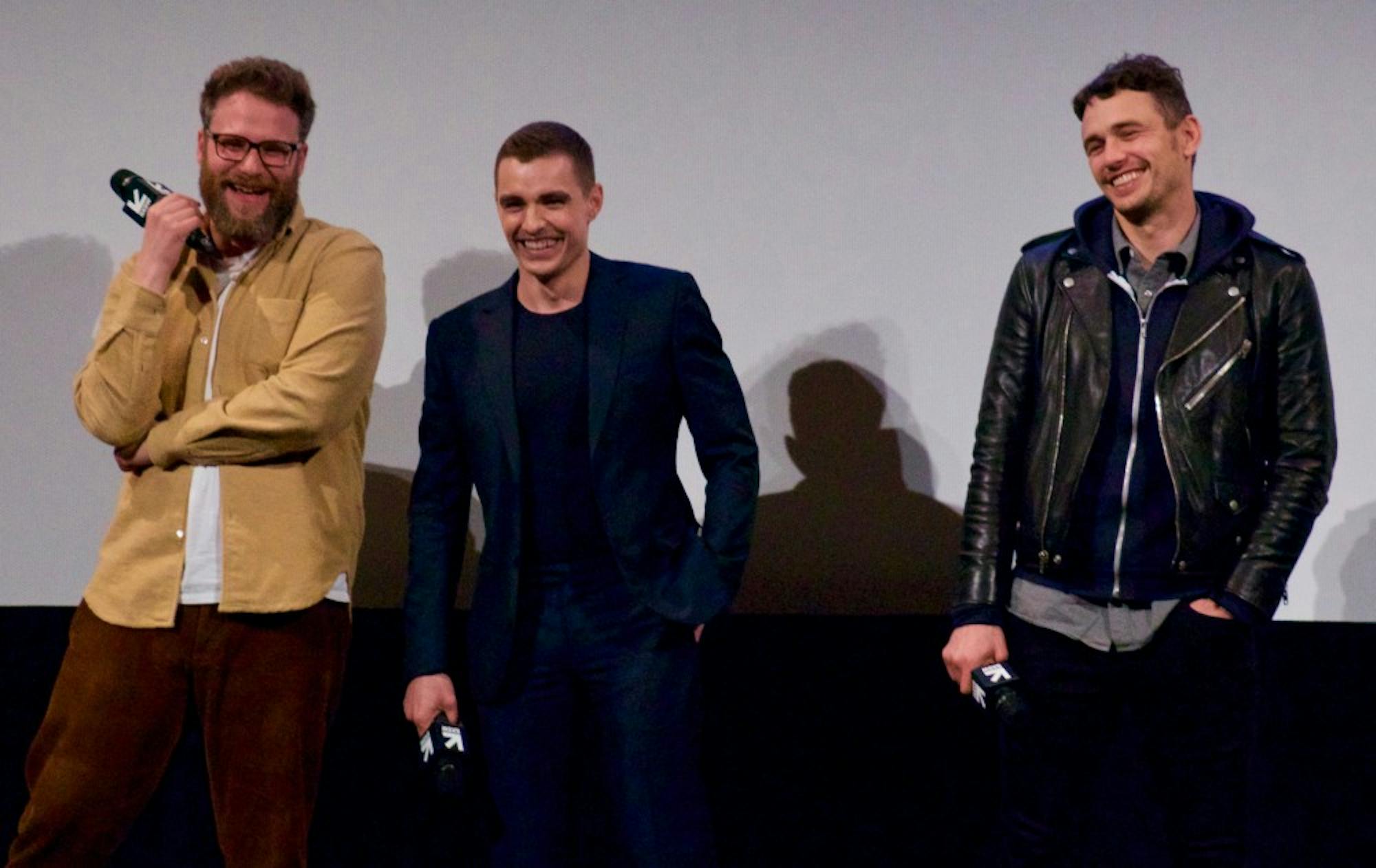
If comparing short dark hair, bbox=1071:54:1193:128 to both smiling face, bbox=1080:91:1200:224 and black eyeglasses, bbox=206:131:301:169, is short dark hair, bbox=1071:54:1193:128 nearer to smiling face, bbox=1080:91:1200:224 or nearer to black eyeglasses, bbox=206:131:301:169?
smiling face, bbox=1080:91:1200:224

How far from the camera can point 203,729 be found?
2.51m

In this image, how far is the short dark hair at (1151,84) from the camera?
2.48 metres

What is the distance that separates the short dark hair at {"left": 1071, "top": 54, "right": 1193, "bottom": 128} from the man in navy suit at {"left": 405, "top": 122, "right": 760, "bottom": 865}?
761mm

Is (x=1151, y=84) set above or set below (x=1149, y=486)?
above

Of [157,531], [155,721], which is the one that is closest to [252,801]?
[155,721]

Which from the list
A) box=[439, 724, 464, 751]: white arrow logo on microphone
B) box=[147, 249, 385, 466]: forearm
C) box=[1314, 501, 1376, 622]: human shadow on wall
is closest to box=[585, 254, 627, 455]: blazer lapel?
box=[147, 249, 385, 466]: forearm

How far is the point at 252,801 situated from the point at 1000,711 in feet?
→ 3.96

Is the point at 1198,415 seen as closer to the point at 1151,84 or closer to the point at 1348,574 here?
the point at 1151,84

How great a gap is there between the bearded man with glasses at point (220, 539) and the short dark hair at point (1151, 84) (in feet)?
4.26

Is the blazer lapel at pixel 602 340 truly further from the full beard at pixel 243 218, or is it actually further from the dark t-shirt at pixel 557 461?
the full beard at pixel 243 218

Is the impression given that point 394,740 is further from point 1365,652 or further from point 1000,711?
point 1365,652

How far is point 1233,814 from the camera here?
95.7 inches

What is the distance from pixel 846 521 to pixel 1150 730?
1.07m

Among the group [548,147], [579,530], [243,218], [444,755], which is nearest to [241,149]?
[243,218]
